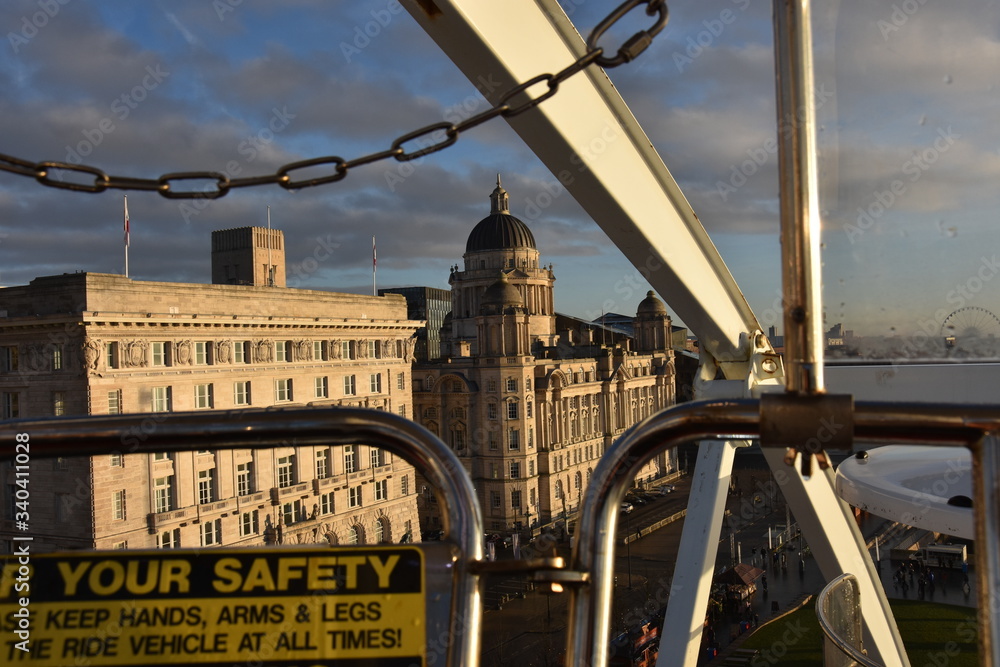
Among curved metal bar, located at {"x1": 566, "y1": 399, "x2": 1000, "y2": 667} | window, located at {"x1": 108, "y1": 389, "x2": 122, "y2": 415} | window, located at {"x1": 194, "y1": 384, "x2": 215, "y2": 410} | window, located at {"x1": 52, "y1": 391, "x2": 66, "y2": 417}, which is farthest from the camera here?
window, located at {"x1": 194, "y1": 384, "x2": 215, "y2": 410}

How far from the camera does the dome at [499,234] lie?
53.1 meters

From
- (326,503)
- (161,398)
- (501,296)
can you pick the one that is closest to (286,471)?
(326,503)

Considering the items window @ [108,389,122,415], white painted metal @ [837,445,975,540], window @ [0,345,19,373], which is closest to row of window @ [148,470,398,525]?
window @ [108,389,122,415]

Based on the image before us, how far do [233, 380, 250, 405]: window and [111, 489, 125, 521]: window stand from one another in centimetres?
453

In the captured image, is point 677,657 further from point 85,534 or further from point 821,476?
point 85,534

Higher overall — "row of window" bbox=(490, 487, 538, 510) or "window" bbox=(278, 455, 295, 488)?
"window" bbox=(278, 455, 295, 488)

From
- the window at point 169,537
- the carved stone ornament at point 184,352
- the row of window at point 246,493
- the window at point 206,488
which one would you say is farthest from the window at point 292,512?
the carved stone ornament at point 184,352

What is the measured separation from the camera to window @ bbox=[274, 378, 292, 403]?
2528 cm

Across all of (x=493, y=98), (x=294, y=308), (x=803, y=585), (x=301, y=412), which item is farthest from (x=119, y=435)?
(x=803, y=585)

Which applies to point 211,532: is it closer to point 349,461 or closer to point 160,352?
point 160,352

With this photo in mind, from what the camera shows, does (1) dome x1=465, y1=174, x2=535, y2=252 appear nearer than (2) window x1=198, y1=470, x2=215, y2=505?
No

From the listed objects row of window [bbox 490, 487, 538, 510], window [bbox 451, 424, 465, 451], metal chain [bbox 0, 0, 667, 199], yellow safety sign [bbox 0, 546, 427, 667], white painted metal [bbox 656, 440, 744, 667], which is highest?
metal chain [bbox 0, 0, 667, 199]

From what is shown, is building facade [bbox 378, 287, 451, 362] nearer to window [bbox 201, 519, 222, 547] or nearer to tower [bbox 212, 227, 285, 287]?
tower [bbox 212, 227, 285, 287]

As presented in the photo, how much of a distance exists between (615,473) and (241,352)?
24215 millimetres
